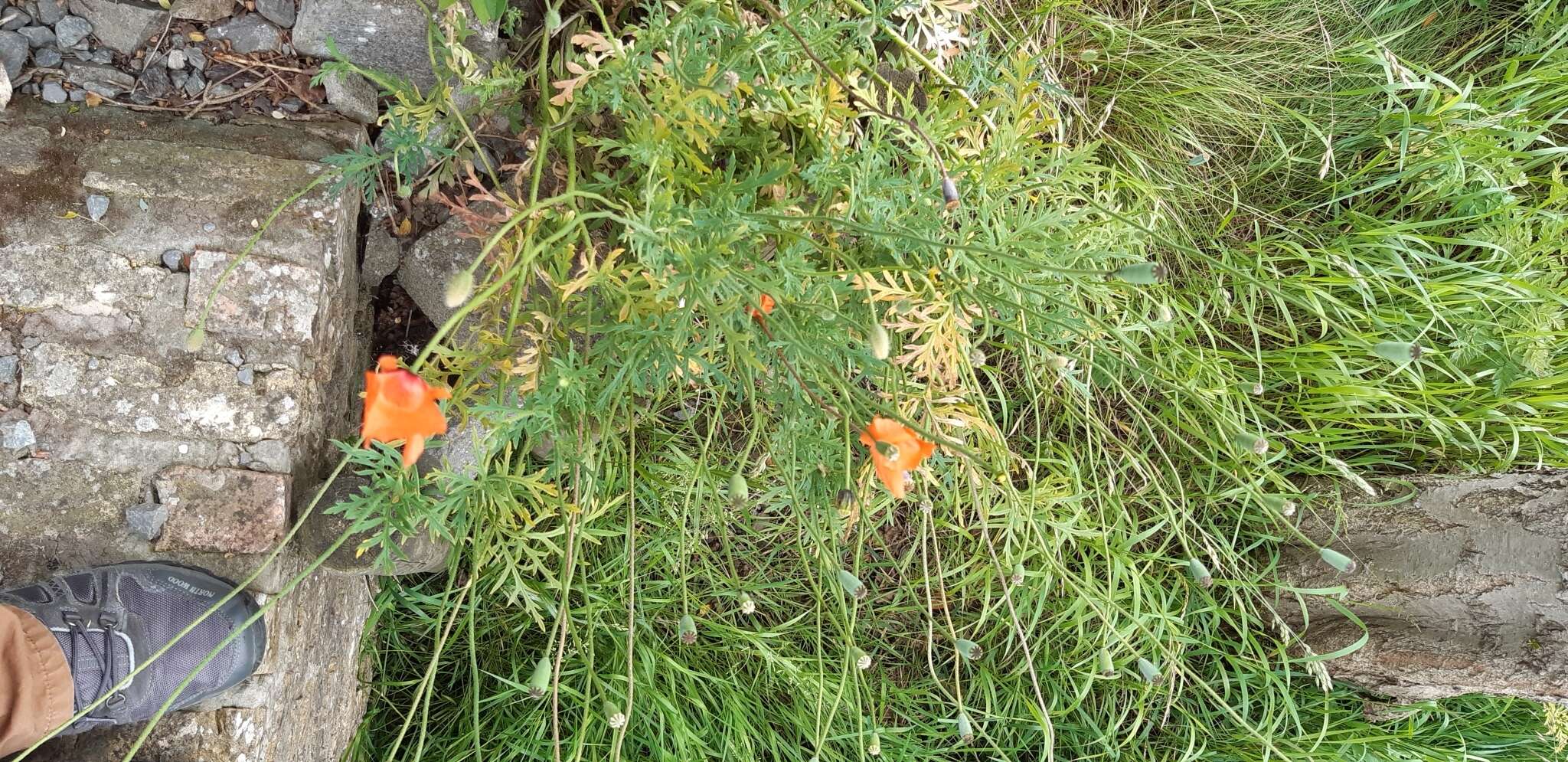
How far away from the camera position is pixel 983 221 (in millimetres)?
1968

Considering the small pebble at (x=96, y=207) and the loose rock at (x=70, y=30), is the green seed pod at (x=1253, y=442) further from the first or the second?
the loose rock at (x=70, y=30)

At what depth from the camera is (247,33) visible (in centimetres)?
210

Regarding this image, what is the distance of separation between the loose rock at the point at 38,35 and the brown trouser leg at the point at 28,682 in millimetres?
1263

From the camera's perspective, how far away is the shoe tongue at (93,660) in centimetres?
181

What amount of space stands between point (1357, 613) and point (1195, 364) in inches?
35.7

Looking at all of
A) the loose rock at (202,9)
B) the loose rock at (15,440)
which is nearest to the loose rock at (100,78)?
the loose rock at (202,9)

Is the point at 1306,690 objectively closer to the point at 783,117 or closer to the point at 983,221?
the point at 983,221

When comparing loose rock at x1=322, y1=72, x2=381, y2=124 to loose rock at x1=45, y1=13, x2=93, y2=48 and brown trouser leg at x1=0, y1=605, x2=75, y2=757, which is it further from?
brown trouser leg at x1=0, y1=605, x2=75, y2=757

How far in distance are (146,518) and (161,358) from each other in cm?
35

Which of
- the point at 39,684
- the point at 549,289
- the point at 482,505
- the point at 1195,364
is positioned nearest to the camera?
the point at 39,684

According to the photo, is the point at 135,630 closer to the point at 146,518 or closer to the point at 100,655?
the point at 100,655

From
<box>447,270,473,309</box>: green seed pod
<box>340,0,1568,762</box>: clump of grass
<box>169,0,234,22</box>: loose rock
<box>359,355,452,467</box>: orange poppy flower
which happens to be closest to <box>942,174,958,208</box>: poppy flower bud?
<box>340,0,1568,762</box>: clump of grass

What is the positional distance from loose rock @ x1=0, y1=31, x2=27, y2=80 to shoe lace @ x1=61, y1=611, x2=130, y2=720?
1.22m

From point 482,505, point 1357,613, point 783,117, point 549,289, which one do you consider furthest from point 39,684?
point 1357,613
